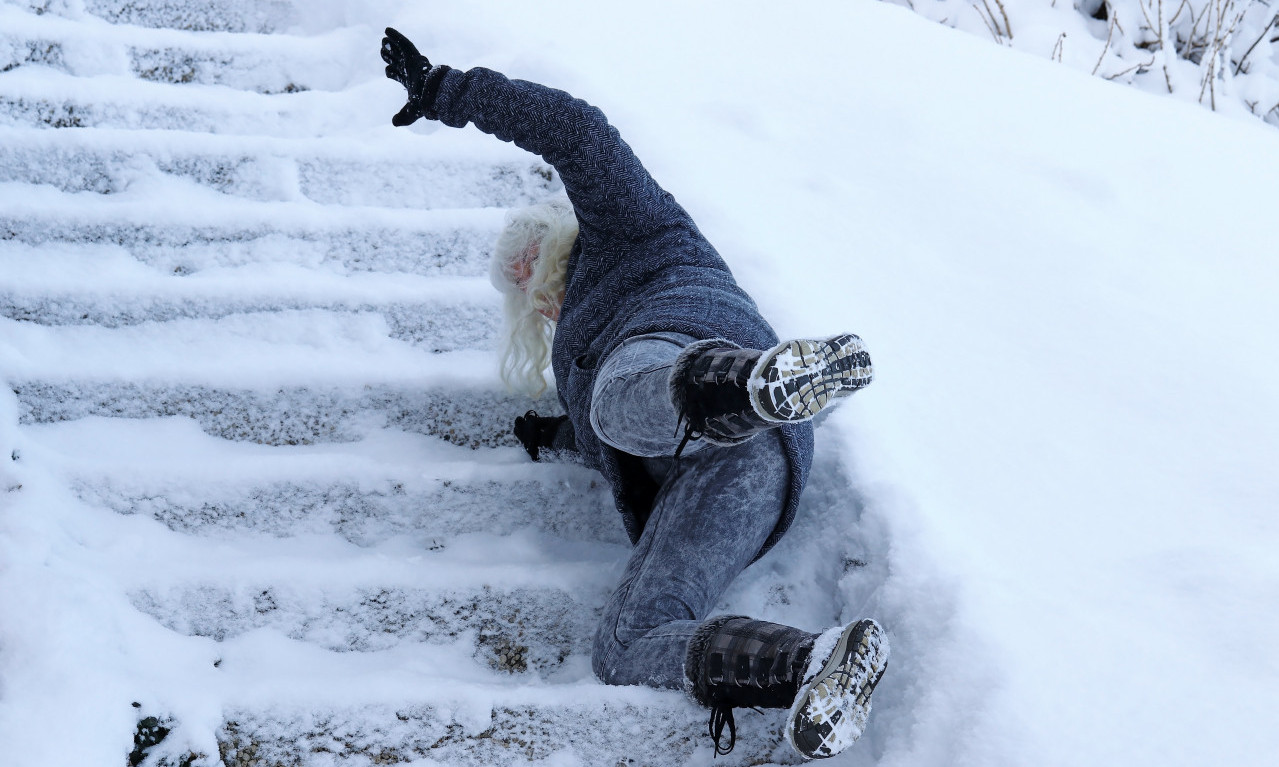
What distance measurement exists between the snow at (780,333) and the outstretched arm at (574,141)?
1.12 feet

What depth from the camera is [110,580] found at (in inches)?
47.9

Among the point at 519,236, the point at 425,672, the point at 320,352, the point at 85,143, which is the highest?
the point at 519,236

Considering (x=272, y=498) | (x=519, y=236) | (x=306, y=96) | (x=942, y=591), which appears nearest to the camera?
(x=942, y=591)

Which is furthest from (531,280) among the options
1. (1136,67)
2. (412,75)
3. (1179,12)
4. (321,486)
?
(1179,12)

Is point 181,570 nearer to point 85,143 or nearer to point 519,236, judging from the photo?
point 519,236

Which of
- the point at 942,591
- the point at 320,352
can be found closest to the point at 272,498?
the point at 320,352

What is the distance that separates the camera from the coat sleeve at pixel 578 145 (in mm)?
1292

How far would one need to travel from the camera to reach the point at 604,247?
1.36m

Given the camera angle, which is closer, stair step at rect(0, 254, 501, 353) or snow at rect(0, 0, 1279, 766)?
snow at rect(0, 0, 1279, 766)

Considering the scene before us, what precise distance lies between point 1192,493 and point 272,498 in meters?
1.38

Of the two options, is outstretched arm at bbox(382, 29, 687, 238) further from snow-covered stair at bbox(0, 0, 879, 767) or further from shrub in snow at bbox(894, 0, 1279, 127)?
shrub in snow at bbox(894, 0, 1279, 127)

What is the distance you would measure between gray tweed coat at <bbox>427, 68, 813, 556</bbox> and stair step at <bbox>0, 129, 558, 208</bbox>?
1.65 feet

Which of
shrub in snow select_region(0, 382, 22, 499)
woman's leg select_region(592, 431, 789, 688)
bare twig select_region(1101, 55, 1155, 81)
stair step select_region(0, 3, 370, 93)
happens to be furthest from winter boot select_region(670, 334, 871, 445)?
bare twig select_region(1101, 55, 1155, 81)

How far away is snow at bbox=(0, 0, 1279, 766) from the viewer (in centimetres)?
102
